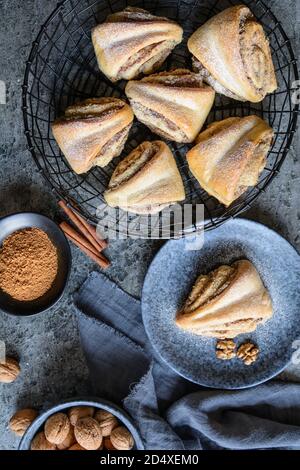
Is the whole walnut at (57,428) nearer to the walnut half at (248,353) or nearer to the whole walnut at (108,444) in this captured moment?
the whole walnut at (108,444)

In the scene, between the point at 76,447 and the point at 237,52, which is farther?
the point at 76,447

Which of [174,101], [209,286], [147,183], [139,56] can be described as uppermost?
[139,56]

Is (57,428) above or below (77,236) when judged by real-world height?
below

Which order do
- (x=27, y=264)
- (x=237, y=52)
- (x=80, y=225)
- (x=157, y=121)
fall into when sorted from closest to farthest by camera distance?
1. (x=237, y=52)
2. (x=157, y=121)
3. (x=27, y=264)
4. (x=80, y=225)

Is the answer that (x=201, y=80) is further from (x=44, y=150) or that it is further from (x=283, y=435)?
(x=283, y=435)

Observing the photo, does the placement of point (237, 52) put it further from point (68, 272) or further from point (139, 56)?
point (68, 272)

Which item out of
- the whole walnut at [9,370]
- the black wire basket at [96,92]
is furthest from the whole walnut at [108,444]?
the black wire basket at [96,92]

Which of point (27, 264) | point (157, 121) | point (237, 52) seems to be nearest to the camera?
point (237, 52)

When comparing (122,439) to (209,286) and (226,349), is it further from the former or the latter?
(209,286)

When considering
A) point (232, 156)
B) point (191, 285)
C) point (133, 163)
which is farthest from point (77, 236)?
point (232, 156)
